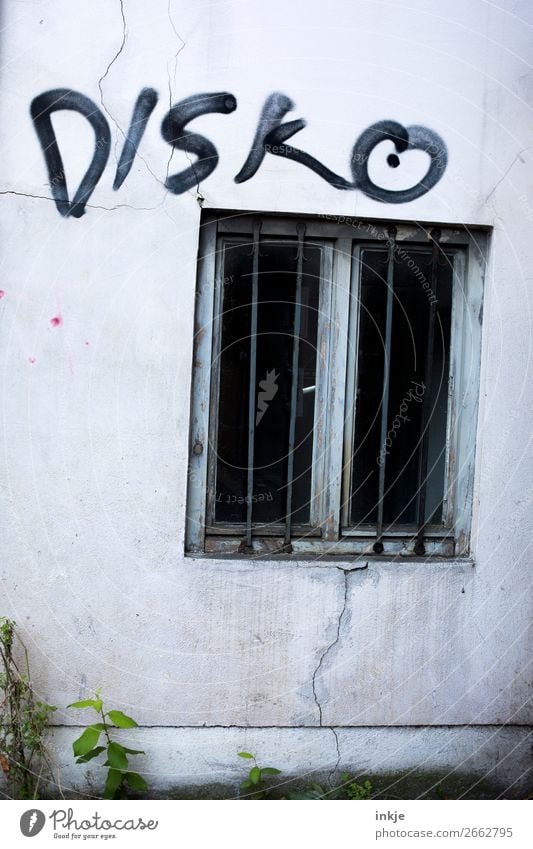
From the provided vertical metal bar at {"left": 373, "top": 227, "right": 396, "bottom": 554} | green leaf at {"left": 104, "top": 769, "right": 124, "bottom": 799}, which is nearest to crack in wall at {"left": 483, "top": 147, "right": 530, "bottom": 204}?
vertical metal bar at {"left": 373, "top": 227, "right": 396, "bottom": 554}

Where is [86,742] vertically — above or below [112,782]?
above

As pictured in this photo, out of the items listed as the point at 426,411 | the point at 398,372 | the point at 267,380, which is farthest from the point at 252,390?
the point at 426,411

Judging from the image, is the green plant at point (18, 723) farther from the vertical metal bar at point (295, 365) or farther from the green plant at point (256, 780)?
the vertical metal bar at point (295, 365)

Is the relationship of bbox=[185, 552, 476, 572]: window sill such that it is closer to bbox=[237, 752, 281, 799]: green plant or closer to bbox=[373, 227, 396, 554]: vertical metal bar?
bbox=[373, 227, 396, 554]: vertical metal bar

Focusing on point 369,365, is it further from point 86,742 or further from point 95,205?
point 86,742

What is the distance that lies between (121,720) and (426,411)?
170 centimetres

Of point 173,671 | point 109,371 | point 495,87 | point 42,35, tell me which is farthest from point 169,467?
point 495,87

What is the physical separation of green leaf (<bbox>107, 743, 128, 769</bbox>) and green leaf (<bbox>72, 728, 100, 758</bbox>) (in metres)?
0.07

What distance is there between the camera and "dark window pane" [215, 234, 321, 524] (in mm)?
3889

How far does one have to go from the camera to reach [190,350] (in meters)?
3.76
